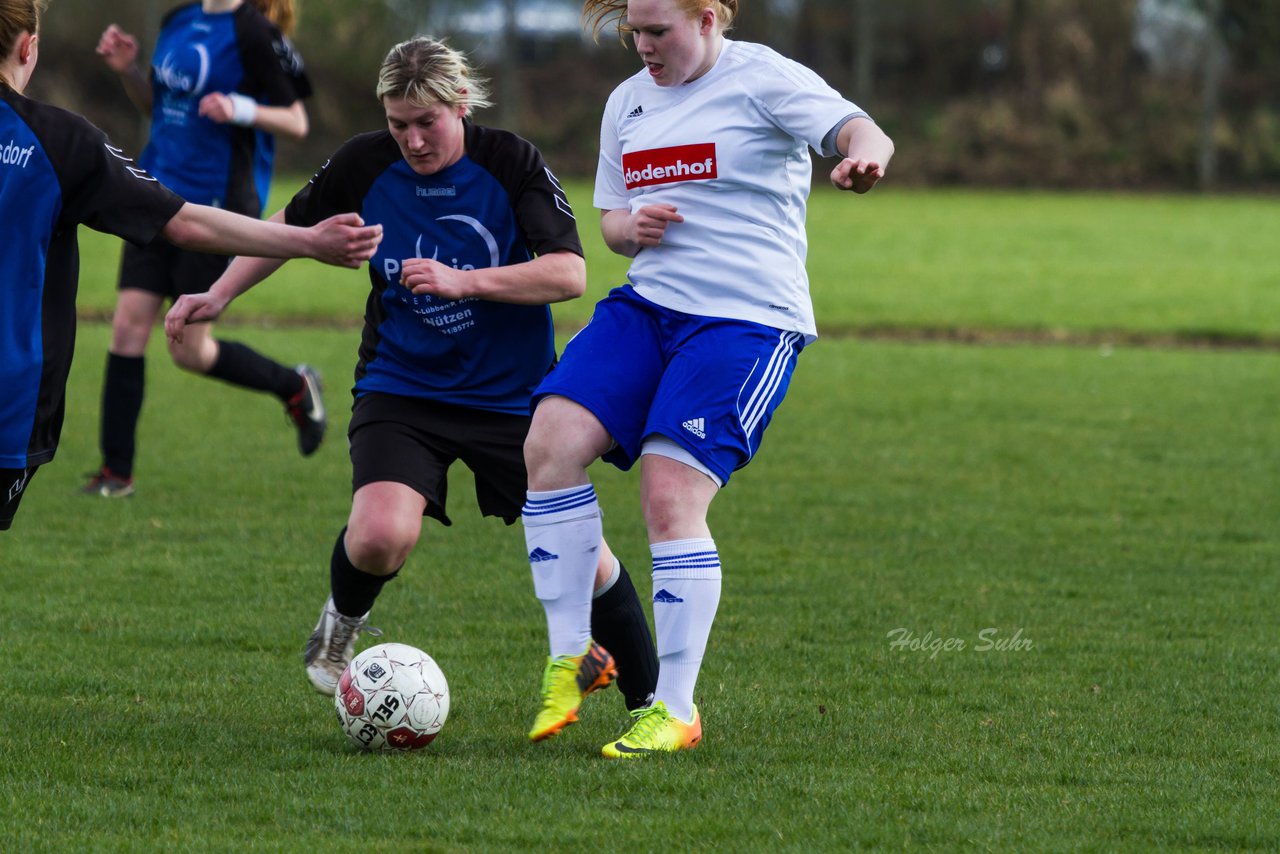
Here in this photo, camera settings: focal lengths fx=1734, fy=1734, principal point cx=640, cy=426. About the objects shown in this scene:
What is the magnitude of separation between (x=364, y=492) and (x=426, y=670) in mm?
542

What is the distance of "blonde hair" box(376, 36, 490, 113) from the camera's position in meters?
4.51

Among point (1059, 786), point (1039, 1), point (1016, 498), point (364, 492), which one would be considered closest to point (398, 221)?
point (364, 492)

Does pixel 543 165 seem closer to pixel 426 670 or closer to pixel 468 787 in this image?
pixel 426 670

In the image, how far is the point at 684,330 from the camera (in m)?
4.41

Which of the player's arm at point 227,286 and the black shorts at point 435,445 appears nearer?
the player's arm at point 227,286

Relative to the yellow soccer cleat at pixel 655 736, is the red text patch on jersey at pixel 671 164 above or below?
above

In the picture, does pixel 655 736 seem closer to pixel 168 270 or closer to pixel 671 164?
pixel 671 164

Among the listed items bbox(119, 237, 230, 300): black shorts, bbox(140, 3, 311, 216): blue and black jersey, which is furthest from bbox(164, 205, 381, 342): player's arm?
bbox(140, 3, 311, 216): blue and black jersey

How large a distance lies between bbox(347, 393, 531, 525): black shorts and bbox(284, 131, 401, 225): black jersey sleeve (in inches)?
21.1

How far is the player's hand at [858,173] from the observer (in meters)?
4.01

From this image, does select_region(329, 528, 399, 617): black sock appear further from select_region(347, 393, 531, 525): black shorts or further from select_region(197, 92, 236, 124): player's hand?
select_region(197, 92, 236, 124): player's hand

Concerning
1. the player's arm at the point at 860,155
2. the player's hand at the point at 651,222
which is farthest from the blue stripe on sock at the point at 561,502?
the player's arm at the point at 860,155

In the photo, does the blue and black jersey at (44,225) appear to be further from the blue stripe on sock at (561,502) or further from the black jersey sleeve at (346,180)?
the blue stripe on sock at (561,502)

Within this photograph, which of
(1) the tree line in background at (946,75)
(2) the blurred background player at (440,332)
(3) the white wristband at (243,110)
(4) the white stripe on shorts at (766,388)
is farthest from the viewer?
(1) the tree line in background at (946,75)
